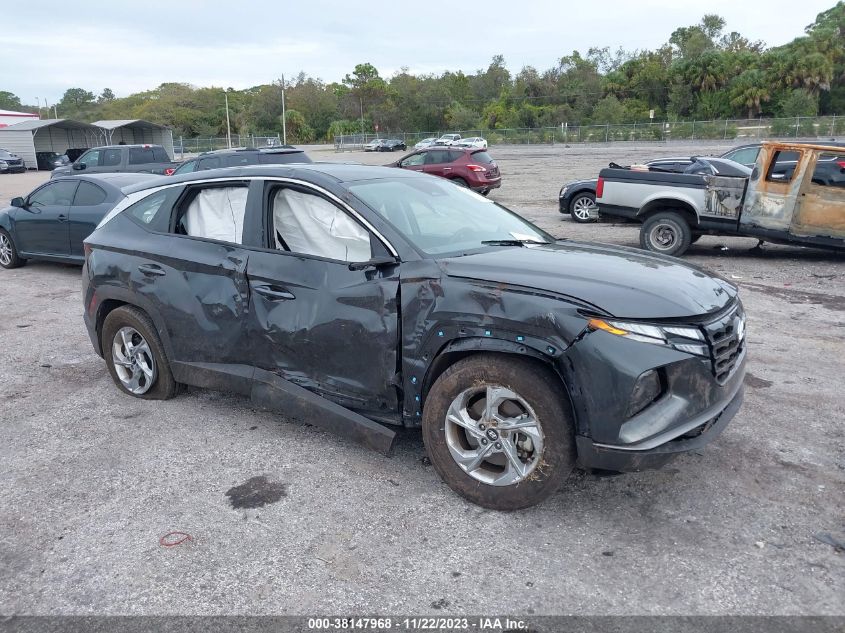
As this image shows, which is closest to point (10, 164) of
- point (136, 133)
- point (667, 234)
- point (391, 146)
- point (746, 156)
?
point (136, 133)

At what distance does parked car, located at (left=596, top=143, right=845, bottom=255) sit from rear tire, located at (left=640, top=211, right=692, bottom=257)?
1 cm

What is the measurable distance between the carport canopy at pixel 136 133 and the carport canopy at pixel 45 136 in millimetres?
2044

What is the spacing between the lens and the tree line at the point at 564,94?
69.3 metres

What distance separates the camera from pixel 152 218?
17.1 ft

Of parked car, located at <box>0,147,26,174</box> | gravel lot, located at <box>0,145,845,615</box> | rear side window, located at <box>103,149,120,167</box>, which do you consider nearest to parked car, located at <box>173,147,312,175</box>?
rear side window, located at <box>103,149,120,167</box>

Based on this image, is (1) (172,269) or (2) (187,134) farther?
(2) (187,134)

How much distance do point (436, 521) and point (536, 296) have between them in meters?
1.26

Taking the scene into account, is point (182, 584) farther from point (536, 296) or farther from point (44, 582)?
point (536, 296)

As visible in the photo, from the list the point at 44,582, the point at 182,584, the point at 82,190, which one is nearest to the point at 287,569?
the point at 182,584

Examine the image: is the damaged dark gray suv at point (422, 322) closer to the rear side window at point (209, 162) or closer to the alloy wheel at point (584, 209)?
the rear side window at point (209, 162)

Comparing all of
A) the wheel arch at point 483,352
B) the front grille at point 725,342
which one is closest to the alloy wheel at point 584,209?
the front grille at point 725,342

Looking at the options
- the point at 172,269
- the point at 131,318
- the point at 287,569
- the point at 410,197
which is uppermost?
the point at 410,197

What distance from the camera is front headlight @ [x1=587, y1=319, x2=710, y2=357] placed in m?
3.26

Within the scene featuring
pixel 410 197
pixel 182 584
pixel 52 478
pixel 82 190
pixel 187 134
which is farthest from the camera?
pixel 187 134
